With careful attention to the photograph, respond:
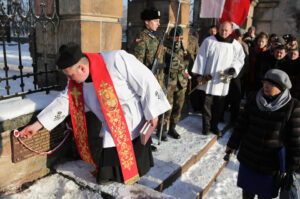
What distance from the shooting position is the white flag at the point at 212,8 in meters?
4.68

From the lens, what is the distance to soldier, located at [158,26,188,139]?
407cm

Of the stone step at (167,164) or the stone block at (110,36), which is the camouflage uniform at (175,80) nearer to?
the stone step at (167,164)

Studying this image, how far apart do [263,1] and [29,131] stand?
1137 cm

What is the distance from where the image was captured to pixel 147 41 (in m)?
3.51

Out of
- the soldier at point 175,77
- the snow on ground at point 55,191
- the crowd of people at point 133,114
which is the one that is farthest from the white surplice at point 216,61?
the snow on ground at point 55,191

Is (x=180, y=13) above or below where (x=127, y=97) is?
above

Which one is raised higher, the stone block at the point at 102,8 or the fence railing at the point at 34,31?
the stone block at the point at 102,8

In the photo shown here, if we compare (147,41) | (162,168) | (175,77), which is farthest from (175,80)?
(162,168)

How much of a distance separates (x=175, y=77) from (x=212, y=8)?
5.23 ft

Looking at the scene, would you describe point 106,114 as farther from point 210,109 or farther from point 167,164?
point 210,109

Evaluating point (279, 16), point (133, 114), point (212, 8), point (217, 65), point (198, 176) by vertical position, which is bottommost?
point (198, 176)

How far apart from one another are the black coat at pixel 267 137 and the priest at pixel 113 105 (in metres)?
0.83

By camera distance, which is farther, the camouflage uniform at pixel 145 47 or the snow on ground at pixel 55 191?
the camouflage uniform at pixel 145 47

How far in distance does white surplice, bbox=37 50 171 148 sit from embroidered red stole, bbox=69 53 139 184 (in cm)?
5
